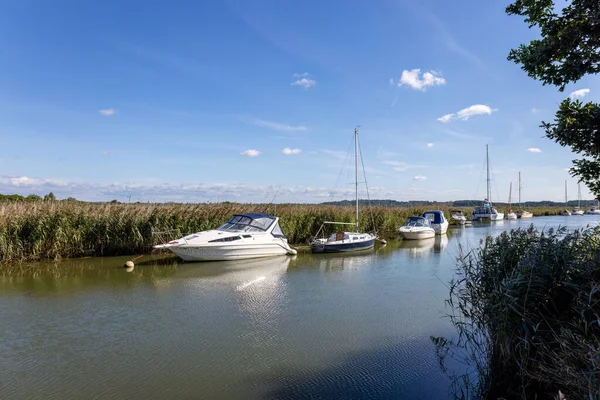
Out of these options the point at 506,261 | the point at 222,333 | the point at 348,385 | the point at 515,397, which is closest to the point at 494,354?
the point at 515,397

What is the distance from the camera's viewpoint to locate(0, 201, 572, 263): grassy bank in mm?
15008

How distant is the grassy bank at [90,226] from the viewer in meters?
15.0

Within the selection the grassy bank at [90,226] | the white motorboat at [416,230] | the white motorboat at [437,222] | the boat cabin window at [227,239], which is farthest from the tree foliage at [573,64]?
the white motorboat at [437,222]

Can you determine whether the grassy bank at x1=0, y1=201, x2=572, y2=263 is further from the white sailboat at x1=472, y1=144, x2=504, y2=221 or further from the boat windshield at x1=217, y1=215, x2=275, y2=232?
the white sailboat at x1=472, y1=144, x2=504, y2=221

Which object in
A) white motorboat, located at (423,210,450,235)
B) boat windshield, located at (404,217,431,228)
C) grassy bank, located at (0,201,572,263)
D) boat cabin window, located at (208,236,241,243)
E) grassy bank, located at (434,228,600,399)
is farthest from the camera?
white motorboat, located at (423,210,450,235)

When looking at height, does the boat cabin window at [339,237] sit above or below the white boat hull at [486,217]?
below

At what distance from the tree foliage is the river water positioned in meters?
1.40

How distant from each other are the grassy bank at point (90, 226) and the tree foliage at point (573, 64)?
16.1m

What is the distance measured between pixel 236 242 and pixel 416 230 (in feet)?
47.7

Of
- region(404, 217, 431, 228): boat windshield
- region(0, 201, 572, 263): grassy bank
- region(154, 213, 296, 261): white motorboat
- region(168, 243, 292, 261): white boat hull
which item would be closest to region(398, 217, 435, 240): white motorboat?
region(404, 217, 431, 228): boat windshield

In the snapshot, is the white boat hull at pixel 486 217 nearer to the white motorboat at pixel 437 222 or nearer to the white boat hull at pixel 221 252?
the white motorboat at pixel 437 222

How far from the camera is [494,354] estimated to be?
181 inches

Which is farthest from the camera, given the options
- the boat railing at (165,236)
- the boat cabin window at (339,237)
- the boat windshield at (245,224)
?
the boat cabin window at (339,237)

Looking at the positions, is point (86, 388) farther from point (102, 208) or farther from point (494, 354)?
point (102, 208)
